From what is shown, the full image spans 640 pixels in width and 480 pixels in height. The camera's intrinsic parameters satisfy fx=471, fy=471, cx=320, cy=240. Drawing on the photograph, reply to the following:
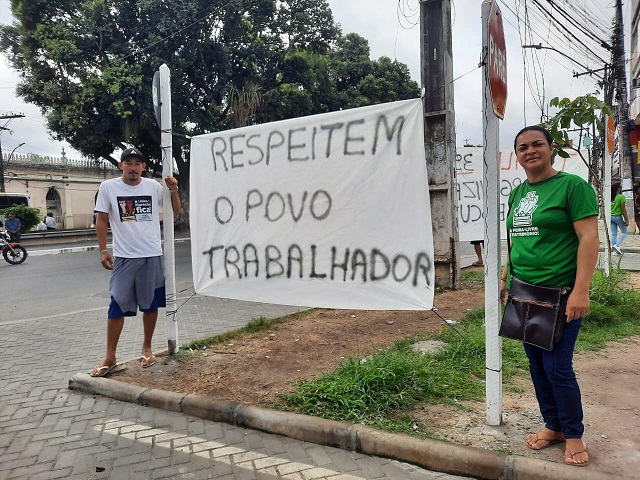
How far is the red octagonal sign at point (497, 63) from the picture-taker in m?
2.66

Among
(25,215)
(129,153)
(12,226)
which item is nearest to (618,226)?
(129,153)

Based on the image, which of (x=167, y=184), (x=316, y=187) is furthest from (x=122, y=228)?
(x=316, y=187)

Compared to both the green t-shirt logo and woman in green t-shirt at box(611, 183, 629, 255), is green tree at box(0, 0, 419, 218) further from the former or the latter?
the green t-shirt logo

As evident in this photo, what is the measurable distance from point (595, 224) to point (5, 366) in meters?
4.97

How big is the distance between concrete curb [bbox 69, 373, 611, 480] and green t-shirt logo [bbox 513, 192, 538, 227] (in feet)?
4.09

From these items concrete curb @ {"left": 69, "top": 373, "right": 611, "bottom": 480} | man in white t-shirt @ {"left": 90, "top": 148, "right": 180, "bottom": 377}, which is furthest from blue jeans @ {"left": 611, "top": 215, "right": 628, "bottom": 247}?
man in white t-shirt @ {"left": 90, "top": 148, "right": 180, "bottom": 377}

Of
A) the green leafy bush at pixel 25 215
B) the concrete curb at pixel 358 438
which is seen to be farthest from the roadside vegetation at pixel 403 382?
the green leafy bush at pixel 25 215

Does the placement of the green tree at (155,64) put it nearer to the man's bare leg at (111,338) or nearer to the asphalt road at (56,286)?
the asphalt road at (56,286)

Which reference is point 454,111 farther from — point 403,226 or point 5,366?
point 5,366

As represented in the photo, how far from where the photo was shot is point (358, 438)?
2.81 meters

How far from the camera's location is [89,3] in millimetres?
18172

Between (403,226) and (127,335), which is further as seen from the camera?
→ (127,335)

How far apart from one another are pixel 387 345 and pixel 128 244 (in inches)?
99.2

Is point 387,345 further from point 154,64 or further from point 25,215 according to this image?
point 25,215
